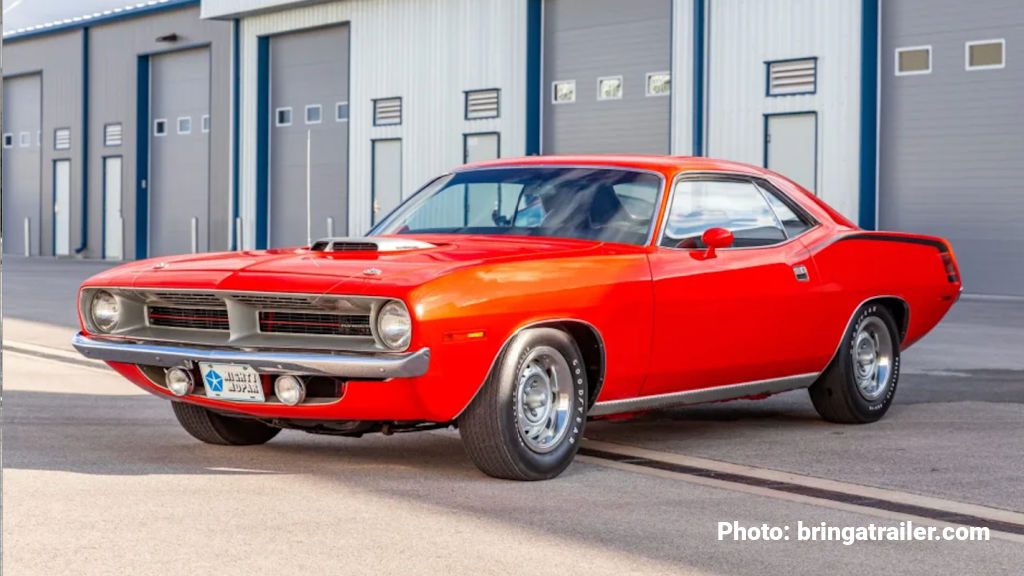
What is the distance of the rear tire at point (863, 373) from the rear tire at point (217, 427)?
2912mm

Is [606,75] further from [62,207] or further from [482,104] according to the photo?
[62,207]

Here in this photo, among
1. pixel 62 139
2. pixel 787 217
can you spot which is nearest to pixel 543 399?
pixel 787 217

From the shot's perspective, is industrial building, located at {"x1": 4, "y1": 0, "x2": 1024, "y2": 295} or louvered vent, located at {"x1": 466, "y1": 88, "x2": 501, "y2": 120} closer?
industrial building, located at {"x1": 4, "y1": 0, "x2": 1024, "y2": 295}

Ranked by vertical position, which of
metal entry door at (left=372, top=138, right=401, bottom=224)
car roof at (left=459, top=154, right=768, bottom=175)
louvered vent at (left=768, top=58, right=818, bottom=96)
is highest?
louvered vent at (left=768, top=58, right=818, bottom=96)

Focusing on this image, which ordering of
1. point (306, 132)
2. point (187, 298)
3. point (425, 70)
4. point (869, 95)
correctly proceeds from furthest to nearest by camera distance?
point (306, 132) < point (425, 70) < point (869, 95) < point (187, 298)

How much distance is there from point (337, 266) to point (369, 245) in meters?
0.44

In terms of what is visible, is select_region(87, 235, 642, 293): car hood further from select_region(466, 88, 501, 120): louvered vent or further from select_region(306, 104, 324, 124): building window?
select_region(306, 104, 324, 124): building window

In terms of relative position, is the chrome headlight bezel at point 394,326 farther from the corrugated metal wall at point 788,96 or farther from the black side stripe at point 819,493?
the corrugated metal wall at point 788,96

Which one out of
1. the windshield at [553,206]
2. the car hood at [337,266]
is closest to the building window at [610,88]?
the windshield at [553,206]

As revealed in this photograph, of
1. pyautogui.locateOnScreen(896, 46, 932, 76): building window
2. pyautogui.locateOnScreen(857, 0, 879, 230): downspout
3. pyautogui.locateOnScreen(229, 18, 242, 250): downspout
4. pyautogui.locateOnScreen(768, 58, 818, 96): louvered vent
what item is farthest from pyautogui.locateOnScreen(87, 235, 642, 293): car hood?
pyautogui.locateOnScreen(229, 18, 242, 250): downspout

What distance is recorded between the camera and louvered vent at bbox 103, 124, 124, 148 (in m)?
41.9

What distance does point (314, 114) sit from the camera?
35250 millimetres

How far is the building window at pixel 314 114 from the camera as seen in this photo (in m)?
35.0

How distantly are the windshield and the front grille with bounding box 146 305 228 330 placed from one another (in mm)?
1405
